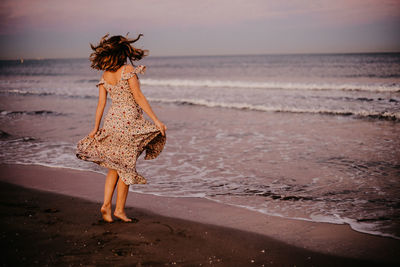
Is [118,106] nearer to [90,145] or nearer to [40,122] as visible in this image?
[90,145]

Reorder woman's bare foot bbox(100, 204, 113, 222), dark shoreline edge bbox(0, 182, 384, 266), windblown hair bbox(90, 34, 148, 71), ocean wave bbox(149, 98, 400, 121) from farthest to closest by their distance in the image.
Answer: ocean wave bbox(149, 98, 400, 121) → woman's bare foot bbox(100, 204, 113, 222) → windblown hair bbox(90, 34, 148, 71) → dark shoreline edge bbox(0, 182, 384, 266)

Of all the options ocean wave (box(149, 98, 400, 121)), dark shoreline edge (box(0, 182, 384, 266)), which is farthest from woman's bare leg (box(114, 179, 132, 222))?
ocean wave (box(149, 98, 400, 121))

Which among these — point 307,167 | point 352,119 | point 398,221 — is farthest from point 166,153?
point 352,119

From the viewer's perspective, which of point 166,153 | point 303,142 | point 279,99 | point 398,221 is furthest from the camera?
point 279,99

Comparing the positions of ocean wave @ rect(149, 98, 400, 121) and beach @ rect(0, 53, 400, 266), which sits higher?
ocean wave @ rect(149, 98, 400, 121)

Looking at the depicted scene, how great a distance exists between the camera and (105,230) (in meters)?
3.61

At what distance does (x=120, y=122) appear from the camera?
146 inches

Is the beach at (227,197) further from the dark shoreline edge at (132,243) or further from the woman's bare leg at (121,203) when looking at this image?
the woman's bare leg at (121,203)

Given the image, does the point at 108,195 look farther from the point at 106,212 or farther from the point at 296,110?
the point at 296,110

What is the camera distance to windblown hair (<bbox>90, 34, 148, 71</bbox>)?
141 inches

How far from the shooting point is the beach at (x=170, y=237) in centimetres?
301

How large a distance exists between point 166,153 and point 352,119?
7.69 metres

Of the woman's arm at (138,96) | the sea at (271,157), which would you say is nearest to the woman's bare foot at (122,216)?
the woman's arm at (138,96)

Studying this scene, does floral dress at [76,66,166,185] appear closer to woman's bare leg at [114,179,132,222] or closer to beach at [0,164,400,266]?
woman's bare leg at [114,179,132,222]
